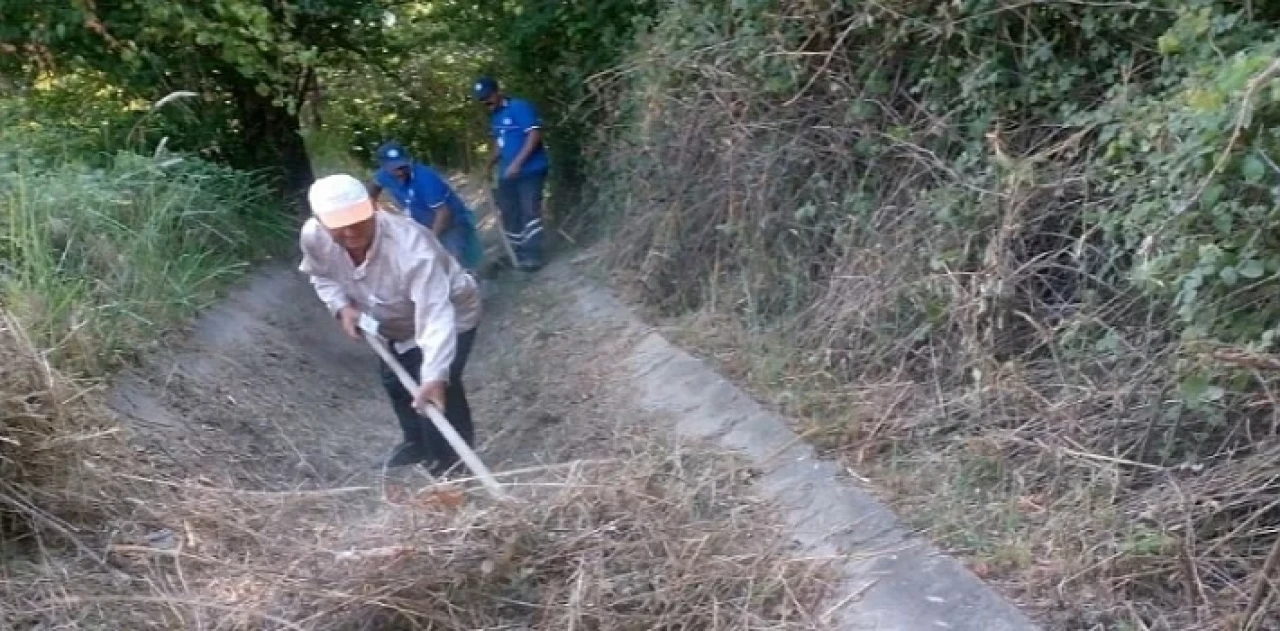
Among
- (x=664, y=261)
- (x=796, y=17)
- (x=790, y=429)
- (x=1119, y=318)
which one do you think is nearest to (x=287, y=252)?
(x=664, y=261)

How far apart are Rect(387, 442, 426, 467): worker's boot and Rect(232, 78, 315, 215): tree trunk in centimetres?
578

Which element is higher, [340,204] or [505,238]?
[340,204]

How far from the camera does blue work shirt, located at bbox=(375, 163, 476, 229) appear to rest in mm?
9484

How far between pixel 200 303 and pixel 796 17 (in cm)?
364

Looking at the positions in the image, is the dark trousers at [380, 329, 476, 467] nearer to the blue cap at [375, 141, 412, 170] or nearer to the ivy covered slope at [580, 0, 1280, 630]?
the ivy covered slope at [580, 0, 1280, 630]

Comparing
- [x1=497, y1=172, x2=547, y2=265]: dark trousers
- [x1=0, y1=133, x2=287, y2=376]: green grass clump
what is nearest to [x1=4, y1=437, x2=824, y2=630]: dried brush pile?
[x1=0, y1=133, x2=287, y2=376]: green grass clump

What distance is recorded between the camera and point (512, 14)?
11.8 meters

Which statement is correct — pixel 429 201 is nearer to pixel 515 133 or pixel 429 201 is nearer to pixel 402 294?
pixel 515 133

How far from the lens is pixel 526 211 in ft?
34.6

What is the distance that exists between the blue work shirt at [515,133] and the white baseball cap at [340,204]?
5159 mm

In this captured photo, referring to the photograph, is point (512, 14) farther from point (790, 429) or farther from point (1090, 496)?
point (1090, 496)

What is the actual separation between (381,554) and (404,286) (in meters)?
1.73

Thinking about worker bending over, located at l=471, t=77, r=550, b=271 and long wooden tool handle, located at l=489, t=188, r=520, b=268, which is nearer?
worker bending over, located at l=471, t=77, r=550, b=271

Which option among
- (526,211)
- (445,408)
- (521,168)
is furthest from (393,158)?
(445,408)
